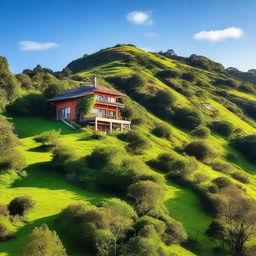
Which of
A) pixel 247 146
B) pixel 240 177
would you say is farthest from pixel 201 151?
pixel 247 146

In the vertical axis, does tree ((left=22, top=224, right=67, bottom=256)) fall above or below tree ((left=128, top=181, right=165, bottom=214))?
above

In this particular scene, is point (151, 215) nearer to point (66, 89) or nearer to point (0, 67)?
point (0, 67)

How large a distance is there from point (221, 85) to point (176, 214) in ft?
372

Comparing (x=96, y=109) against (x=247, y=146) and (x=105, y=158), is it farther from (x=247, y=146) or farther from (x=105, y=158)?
(x=247, y=146)

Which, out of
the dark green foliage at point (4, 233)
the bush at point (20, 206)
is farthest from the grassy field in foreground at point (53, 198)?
the bush at point (20, 206)

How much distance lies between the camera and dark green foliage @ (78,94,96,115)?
68.5 m

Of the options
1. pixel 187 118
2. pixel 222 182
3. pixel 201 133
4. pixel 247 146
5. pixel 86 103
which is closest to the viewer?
pixel 222 182

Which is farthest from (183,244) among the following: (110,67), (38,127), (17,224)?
(110,67)

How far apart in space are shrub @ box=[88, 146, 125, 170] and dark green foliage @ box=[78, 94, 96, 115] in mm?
23535

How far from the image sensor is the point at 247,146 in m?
86.7

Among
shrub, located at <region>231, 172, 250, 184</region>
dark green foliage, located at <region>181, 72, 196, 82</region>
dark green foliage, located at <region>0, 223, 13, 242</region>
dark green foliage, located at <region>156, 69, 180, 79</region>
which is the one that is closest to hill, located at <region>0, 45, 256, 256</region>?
shrub, located at <region>231, 172, 250, 184</region>

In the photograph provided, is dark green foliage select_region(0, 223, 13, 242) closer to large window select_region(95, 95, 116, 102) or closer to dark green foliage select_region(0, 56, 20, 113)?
dark green foliage select_region(0, 56, 20, 113)

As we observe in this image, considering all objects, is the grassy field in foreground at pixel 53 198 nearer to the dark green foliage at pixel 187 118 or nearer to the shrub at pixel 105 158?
the shrub at pixel 105 158

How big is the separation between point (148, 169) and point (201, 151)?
2301 centimetres
